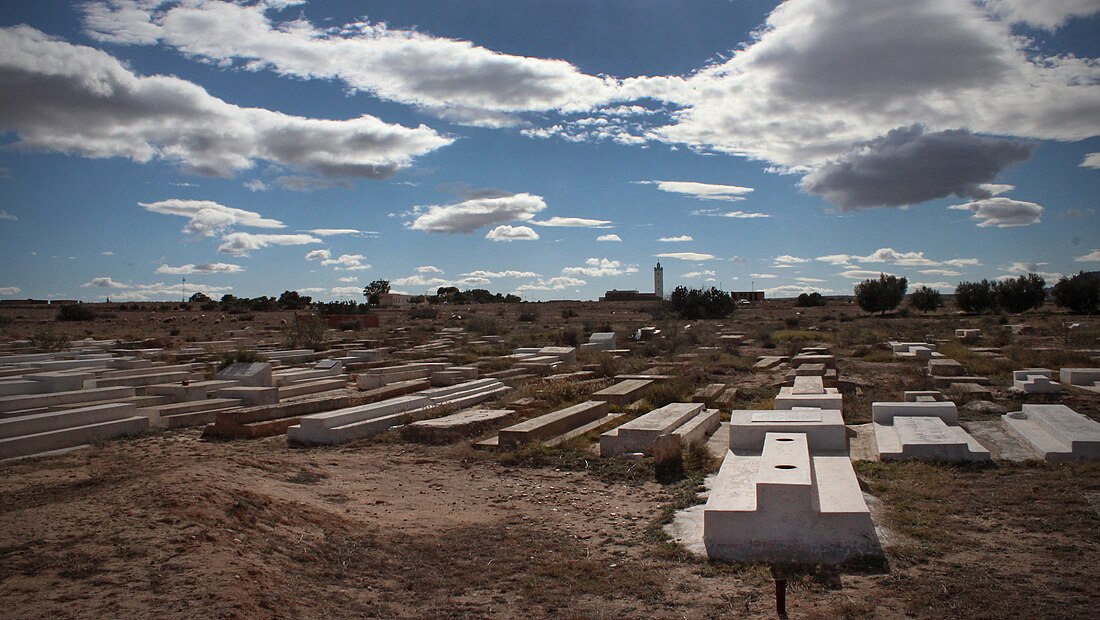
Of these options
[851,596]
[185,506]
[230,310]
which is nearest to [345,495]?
[185,506]

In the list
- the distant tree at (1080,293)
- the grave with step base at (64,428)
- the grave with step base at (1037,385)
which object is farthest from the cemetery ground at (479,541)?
the distant tree at (1080,293)

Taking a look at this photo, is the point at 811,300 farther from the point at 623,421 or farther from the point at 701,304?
the point at 623,421

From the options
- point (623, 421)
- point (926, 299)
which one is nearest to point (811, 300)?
point (926, 299)

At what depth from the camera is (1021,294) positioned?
165 feet

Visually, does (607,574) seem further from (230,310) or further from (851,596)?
(230,310)

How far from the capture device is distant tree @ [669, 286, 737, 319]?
4662 centimetres

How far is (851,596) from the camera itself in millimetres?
4477

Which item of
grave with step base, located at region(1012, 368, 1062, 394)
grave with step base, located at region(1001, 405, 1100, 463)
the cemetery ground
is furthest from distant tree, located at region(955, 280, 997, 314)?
the cemetery ground

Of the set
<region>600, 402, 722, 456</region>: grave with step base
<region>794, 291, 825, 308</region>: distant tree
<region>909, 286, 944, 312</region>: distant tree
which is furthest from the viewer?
<region>794, 291, 825, 308</region>: distant tree

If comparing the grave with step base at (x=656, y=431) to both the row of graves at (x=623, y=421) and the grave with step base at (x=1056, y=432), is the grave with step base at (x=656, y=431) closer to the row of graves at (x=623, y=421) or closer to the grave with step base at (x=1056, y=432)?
the row of graves at (x=623, y=421)

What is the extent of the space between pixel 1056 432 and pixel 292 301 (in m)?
72.0

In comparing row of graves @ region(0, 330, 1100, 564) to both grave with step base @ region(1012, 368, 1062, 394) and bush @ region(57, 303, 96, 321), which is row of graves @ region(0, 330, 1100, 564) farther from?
bush @ region(57, 303, 96, 321)

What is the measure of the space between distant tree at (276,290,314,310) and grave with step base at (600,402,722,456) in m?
63.5

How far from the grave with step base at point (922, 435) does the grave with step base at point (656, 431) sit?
217cm
